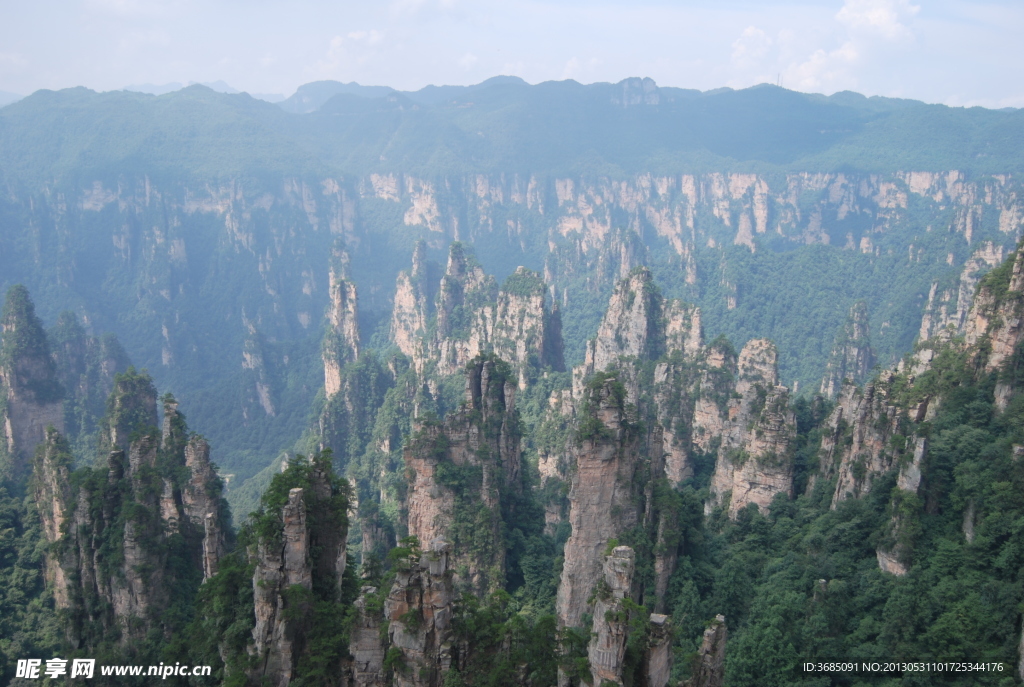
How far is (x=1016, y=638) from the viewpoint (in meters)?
22.0

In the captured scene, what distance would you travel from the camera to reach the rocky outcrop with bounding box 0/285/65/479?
5312 cm

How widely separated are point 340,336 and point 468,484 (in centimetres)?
5079

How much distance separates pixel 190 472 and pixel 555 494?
67.0ft

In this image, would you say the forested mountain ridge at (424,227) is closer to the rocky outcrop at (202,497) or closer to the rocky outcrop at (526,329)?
the rocky outcrop at (526,329)

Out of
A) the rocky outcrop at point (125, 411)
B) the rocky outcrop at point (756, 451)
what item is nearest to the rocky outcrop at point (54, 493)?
the rocky outcrop at point (125, 411)

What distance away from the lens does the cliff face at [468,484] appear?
35812 mm

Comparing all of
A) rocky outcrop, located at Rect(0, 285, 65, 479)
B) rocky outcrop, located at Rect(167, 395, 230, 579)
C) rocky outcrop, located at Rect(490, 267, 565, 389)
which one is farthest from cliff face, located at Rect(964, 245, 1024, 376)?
rocky outcrop, located at Rect(0, 285, 65, 479)

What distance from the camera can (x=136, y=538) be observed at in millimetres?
30250

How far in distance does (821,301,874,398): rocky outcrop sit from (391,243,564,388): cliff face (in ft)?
98.6

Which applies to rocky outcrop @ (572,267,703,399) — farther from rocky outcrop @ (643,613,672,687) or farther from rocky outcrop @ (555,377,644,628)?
rocky outcrop @ (643,613,672,687)

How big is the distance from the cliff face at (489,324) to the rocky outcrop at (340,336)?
7.97 metres

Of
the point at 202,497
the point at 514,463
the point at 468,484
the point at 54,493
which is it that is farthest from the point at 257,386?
the point at 202,497

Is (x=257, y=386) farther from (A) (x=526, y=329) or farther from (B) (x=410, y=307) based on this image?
(A) (x=526, y=329)

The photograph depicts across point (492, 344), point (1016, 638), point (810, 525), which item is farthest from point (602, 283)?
point (1016, 638)
